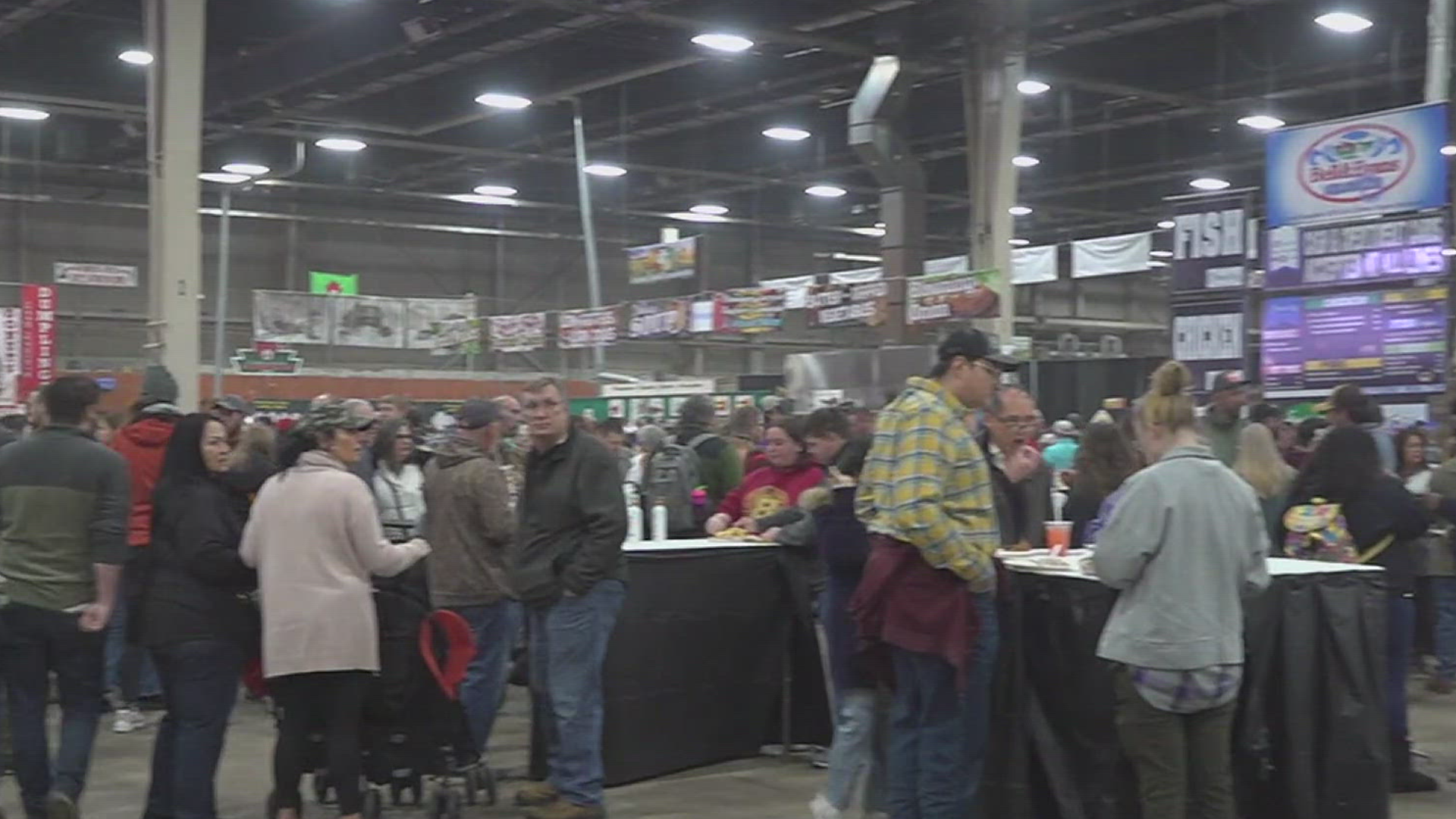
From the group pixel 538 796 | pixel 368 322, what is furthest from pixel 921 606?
pixel 368 322

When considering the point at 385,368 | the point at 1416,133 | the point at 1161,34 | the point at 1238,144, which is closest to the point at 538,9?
the point at 1161,34

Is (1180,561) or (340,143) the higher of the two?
(340,143)

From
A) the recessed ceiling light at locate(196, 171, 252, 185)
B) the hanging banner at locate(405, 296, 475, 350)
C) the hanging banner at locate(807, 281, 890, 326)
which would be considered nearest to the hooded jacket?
the hanging banner at locate(807, 281, 890, 326)

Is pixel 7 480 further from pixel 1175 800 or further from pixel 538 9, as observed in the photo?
pixel 538 9

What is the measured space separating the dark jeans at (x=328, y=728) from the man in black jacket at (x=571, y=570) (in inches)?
28.4

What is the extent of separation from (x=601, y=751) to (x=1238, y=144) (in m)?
21.2

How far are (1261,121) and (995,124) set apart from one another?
7.88 meters

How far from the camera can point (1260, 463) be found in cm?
688

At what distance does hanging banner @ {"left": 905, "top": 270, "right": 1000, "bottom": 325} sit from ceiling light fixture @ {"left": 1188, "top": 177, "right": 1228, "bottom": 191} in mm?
12709

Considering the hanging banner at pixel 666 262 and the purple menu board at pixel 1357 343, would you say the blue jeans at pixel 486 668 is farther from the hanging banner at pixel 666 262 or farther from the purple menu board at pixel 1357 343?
the hanging banner at pixel 666 262

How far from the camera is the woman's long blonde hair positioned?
6875 millimetres

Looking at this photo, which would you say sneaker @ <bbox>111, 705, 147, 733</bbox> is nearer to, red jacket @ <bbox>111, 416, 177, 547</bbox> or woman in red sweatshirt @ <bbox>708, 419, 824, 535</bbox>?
red jacket @ <bbox>111, 416, 177, 547</bbox>

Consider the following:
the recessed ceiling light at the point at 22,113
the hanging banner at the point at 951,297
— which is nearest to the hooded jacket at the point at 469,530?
the hanging banner at the point at 951,297

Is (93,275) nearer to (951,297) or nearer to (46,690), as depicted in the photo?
(951,297)
